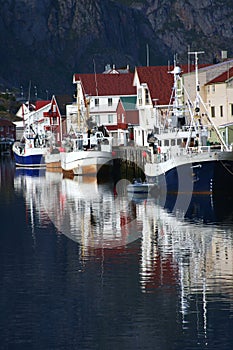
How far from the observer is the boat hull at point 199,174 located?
64.8 metres

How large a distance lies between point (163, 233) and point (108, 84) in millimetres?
67704

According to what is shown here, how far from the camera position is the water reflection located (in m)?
40.0

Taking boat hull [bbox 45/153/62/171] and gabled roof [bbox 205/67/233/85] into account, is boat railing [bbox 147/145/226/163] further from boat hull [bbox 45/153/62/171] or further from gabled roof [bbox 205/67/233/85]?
boat hull [bbox 45/153/62/171]

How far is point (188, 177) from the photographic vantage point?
6688 cm

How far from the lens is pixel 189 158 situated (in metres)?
65.4

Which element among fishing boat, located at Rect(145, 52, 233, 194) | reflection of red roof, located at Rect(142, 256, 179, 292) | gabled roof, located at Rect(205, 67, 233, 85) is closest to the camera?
reflection of red roof, located at Rect(142, 256, 179, 292)

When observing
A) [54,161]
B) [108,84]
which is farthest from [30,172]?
[108,84]

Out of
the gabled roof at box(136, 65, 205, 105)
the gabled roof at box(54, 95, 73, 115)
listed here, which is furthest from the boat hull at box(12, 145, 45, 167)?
the gabled roof at box(136, 65, 205, 105)

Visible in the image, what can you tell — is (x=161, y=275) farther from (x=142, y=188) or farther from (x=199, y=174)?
(x=142, y=188)

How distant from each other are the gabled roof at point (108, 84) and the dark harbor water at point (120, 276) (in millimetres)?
50556

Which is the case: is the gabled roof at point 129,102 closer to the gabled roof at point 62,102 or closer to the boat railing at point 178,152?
the gabled roof at point 62,102

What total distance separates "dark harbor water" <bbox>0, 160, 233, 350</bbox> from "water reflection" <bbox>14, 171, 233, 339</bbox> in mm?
50

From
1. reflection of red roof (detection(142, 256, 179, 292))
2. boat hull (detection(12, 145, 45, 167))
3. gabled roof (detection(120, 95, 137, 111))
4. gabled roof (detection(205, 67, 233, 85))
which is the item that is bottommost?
reflection of red roof (detection(142, 256, 179, 292))

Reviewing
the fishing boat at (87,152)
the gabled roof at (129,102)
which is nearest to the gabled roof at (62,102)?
the gabled roof at (129,102)
